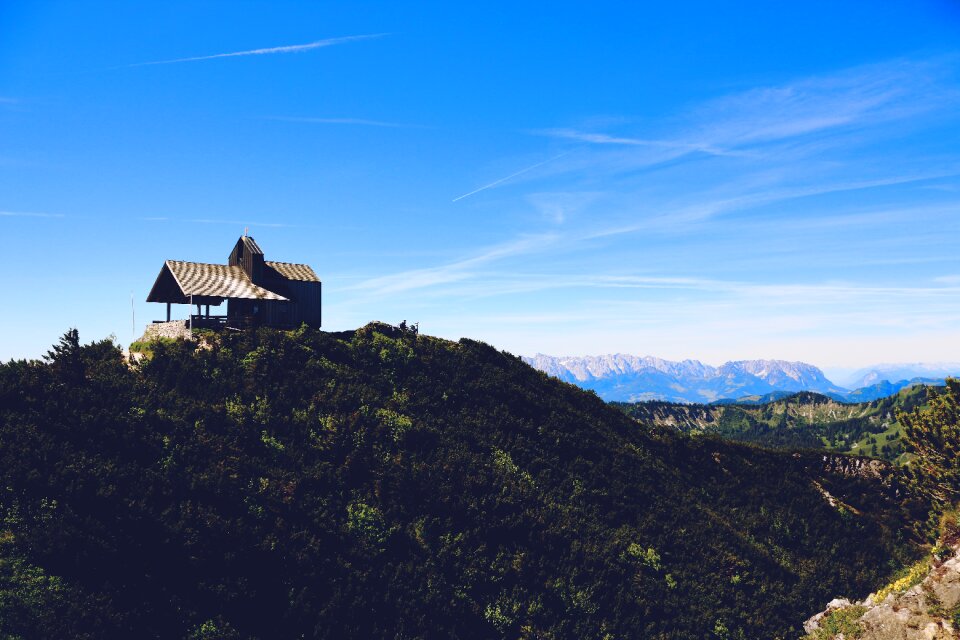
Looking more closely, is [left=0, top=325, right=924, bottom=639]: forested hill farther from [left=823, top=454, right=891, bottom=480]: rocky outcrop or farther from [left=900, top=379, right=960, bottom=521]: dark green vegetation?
[left=823, top=454, right=891, bottom=480]: rocky outcrop

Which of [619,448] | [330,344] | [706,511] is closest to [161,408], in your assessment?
[330,344]

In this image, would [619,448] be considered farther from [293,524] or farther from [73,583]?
[73,583]

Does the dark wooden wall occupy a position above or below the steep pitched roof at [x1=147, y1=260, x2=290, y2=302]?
below

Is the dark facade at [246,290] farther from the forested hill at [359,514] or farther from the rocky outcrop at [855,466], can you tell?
the rocky outcrop at [855,466]

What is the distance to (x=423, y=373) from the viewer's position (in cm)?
4416

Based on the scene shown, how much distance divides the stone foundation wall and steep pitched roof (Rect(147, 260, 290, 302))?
2.91 meters

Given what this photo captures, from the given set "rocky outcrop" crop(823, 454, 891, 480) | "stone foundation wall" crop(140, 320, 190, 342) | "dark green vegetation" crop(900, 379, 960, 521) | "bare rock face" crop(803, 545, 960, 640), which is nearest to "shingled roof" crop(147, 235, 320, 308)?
"stone foundation wall" crop(140, 320, 190, 342)

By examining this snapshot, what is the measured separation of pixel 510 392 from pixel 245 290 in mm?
26893

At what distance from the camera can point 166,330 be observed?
4347 cm

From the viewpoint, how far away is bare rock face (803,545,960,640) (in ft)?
63.1

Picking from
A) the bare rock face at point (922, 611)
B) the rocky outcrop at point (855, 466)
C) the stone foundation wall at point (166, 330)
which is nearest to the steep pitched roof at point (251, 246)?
the stone foundation wall at point (166, 330)

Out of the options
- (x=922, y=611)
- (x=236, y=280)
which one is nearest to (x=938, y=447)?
(x=922, y=611)

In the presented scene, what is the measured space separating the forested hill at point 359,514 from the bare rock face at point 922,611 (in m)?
9.21

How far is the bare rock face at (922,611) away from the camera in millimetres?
19219
